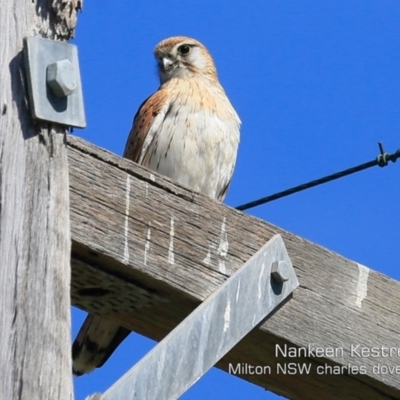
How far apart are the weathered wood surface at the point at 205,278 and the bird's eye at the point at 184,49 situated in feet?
15.3

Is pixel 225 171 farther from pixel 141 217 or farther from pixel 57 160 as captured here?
pixel 57 160

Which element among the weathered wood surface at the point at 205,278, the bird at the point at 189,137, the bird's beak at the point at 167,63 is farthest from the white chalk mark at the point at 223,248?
the bird's beak at the point at 167,63

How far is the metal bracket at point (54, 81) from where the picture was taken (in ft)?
7.28

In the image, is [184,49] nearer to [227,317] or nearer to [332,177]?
[332,177]

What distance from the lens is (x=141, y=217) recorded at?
2822mm

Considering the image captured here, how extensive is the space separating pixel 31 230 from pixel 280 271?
994 millimetres

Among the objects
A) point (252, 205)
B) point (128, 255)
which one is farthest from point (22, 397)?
point (252, 205)

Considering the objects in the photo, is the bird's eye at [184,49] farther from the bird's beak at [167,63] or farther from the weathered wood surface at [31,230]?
the weathered wood surface at [31,230]

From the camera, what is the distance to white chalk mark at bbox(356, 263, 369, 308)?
3.18m

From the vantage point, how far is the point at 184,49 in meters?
7.77

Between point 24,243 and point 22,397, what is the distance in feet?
0.99

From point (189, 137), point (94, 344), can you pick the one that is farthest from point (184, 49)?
point (94, 344)

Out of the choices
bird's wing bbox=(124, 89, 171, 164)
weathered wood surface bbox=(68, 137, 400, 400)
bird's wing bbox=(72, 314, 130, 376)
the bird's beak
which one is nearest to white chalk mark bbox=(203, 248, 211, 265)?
weathered wood surface bbox=(68, 137, 400, 400)

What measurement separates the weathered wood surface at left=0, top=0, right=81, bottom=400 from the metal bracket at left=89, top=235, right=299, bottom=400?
0.66ft
